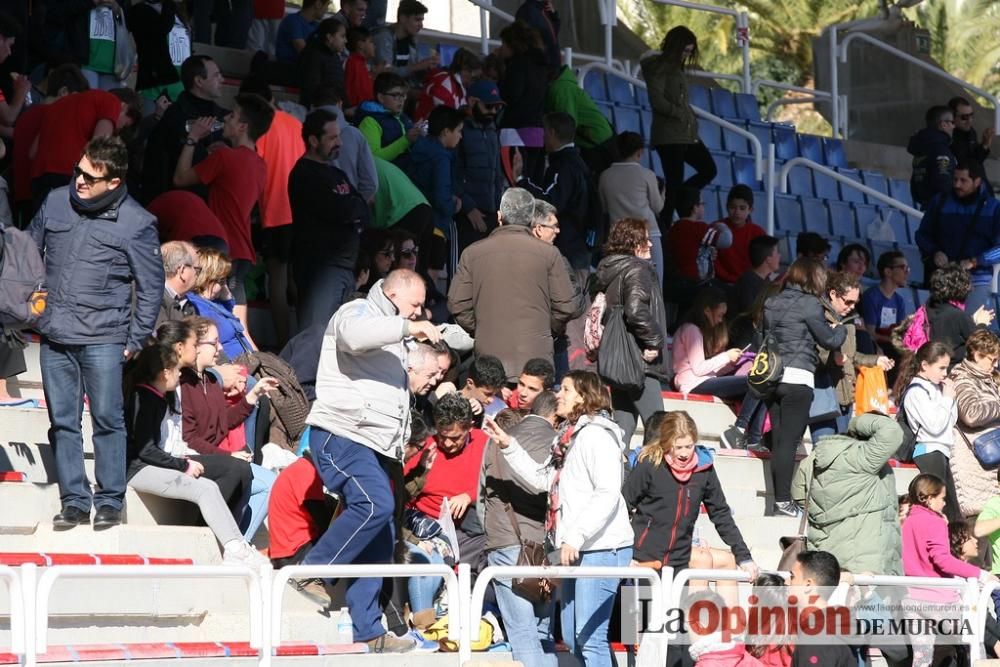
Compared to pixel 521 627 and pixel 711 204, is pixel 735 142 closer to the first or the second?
pixel 711 204

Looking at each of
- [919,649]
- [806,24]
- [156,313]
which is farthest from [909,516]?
[806,24]

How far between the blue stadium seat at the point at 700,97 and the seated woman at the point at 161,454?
10450 millimetres

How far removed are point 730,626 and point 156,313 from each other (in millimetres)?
2861

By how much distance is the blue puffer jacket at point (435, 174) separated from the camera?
1188 cm

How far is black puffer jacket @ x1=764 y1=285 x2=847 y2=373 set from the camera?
35.1 feet

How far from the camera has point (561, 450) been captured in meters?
8.30

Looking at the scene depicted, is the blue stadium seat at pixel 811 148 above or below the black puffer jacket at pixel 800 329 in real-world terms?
above

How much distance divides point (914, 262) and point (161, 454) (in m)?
10.1

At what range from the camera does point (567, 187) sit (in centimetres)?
1193

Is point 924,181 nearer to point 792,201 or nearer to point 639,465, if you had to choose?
point 792,201

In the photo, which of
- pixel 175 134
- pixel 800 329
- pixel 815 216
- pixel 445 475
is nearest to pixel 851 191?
pixel 815 216

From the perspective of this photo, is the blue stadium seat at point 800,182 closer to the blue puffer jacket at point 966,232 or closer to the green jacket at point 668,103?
the blue puffer jacket at point 966,232

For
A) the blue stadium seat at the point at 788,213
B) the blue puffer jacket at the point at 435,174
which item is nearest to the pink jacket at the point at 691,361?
the blue puffer jacket at the point at 435,174

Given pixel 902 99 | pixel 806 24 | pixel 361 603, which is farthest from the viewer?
pixel 806 24
